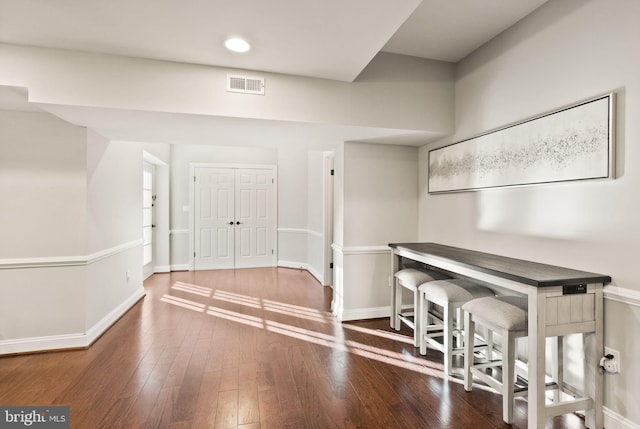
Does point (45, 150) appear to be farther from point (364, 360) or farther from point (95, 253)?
point (364, 360)

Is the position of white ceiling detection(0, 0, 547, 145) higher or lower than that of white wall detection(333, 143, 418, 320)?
higher

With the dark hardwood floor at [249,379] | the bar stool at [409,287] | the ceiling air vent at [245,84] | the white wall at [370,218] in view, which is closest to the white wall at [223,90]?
the ceiling air vent at [245,84]

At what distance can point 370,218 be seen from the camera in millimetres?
3438

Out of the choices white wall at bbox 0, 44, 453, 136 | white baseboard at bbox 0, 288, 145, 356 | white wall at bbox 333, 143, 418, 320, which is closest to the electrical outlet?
white wall at bbox 333, 143, 418, 320

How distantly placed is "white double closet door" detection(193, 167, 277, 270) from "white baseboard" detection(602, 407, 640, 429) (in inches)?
211

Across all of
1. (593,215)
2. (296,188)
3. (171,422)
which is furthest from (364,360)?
(296,188)

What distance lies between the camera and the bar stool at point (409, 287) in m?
2.73

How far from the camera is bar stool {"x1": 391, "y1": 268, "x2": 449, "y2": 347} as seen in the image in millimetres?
2729

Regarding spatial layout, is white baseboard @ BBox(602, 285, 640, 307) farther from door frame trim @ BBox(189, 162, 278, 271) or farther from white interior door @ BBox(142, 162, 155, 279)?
white interior door @ BBox(142, 162, 155, 279)

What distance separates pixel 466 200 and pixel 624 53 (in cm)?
145

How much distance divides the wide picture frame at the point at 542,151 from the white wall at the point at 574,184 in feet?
0.20

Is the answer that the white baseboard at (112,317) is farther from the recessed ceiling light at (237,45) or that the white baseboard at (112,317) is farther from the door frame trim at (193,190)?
the recessed ceiling light at (237,45)

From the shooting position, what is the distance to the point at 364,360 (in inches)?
97.8

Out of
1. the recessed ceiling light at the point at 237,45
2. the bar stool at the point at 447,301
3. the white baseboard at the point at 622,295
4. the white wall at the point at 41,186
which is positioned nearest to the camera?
the white baseboard at the point at 622,295
